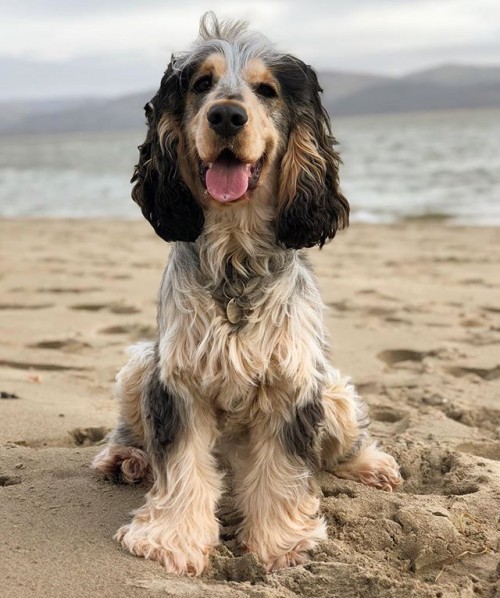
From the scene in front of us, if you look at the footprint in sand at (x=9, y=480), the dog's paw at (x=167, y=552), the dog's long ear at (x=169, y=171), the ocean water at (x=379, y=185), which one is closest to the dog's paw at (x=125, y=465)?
the footprint in sand at (x=9, y=480)

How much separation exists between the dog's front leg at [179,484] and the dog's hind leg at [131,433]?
463 millimetres

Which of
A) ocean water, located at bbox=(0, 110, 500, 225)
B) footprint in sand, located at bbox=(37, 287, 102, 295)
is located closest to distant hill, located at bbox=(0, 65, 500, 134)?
ocean water, located at bbox=(0, 110, 500, 225)

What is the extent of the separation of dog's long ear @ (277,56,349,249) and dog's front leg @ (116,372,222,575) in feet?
3.10

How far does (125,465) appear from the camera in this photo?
427 cm

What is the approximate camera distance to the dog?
3670 millimetres

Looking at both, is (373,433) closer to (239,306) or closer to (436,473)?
(436,473)

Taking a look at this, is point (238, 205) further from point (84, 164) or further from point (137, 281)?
point (84, 164)

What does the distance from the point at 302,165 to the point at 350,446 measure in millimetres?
1609

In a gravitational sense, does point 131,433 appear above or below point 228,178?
below

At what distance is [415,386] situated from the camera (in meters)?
5.99

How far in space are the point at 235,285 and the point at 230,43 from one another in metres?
1.16

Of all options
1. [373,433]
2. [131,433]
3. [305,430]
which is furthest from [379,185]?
[305,430]

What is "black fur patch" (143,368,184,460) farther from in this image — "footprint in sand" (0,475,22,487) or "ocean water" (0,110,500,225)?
"ocean water" (0,110,500,225)

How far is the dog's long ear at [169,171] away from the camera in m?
3.76
